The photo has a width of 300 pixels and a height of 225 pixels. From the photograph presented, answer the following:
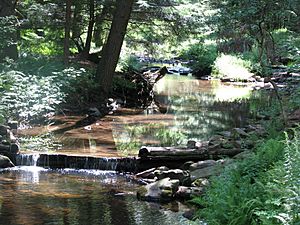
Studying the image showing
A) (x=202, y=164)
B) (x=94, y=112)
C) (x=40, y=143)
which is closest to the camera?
(x=202, y=164)

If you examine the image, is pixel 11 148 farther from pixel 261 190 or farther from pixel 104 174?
pixel 261 190

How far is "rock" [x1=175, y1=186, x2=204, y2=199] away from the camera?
825cm

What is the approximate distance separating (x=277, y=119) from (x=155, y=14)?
9975 mm

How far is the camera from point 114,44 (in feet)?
55.1

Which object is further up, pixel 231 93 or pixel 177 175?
pixel 231 93

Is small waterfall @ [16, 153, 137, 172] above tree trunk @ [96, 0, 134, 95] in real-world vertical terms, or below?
below

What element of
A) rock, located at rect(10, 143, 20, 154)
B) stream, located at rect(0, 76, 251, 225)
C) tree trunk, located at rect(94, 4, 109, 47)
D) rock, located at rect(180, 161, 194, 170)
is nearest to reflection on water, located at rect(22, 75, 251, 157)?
stream, located at rect(0, 76, 251, 225)

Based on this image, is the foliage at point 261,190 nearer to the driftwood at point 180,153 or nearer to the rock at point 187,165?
the driftwood at point 180,153

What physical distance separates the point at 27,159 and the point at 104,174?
163 centimetres

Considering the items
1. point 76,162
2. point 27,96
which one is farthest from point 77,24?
point 76,162

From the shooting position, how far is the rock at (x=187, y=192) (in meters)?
8.25

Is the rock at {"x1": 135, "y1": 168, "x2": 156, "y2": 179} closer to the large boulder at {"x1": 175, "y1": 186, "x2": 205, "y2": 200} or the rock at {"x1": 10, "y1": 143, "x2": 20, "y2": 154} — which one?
the large boulder at {"x1": 175, "y1": 186, "x2": 205, "y2": 200}

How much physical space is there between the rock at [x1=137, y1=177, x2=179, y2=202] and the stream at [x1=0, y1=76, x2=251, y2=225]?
0.19m

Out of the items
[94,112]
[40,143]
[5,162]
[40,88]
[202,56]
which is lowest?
[5,162]
